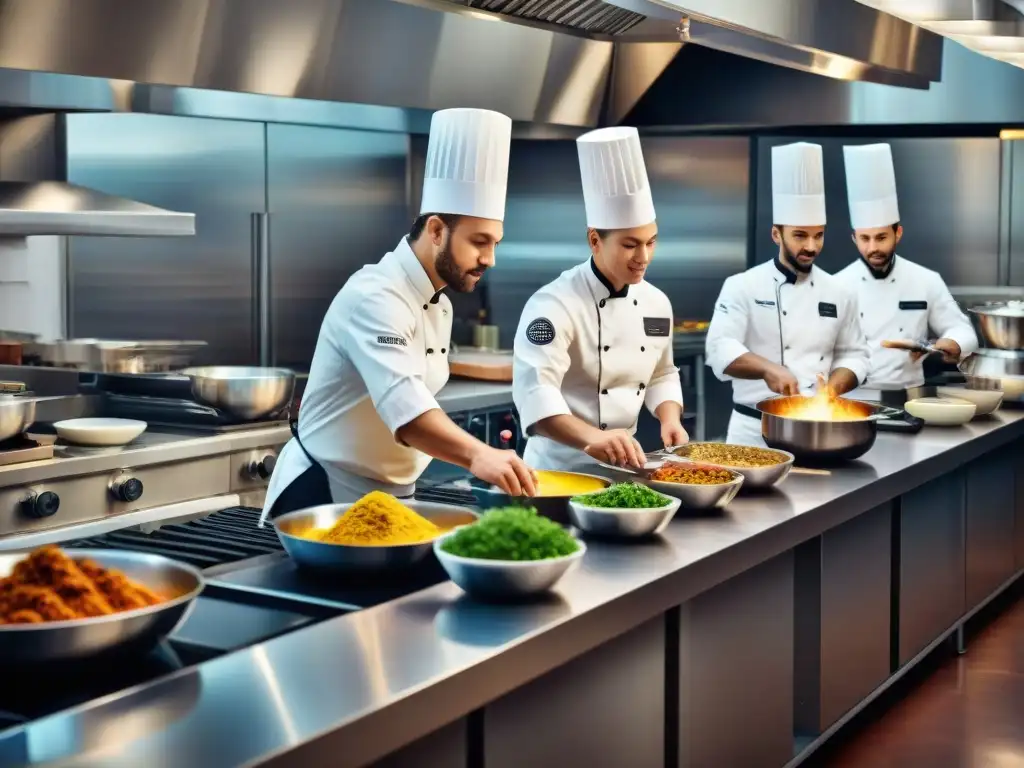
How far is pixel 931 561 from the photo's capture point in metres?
4.17

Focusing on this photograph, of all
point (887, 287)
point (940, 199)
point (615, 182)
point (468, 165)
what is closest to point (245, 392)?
point (615, 182)

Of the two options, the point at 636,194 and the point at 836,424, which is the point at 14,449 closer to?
the point at 636,194

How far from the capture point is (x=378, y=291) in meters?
2.85

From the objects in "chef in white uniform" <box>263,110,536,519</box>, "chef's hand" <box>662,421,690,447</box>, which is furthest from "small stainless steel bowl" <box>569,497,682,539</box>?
"chef's hand" <box>662,421,690,447</box>

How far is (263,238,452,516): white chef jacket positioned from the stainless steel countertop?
57 cm

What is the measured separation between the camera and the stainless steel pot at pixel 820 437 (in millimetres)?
3635

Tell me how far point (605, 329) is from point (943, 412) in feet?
5.21

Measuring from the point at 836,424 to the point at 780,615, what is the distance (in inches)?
30.1

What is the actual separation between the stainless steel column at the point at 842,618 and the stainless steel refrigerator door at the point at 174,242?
294cm

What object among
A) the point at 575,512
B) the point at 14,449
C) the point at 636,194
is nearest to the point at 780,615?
the point at 575,512

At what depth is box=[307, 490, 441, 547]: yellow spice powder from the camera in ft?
7.33

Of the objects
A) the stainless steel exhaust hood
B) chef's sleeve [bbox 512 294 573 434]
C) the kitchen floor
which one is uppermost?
the stainless steel exhaust hood

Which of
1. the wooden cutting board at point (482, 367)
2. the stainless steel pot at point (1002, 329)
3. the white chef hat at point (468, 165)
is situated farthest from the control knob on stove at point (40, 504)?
the stainless steel pot at point (1002, 329)

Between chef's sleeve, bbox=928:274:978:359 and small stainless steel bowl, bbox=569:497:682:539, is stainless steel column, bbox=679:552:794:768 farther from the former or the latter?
chef's sleeve, bbox=928:274:978:359
